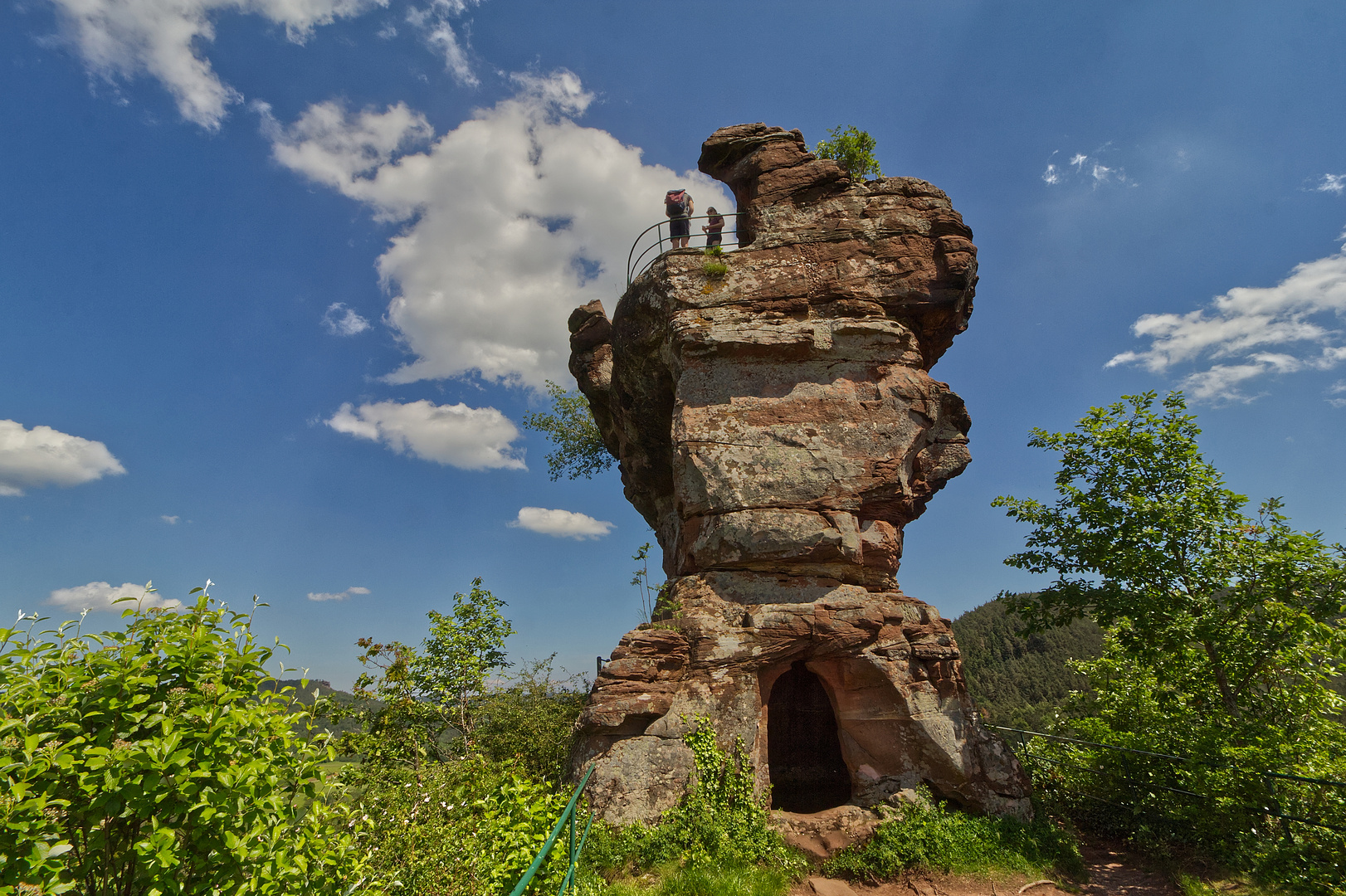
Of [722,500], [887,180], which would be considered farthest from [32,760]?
[887,180]

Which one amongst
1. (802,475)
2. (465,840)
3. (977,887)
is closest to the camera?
(465,840)

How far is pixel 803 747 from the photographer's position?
13.3 metres

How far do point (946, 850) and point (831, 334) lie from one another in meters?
8.80

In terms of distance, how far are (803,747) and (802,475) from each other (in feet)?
21.2

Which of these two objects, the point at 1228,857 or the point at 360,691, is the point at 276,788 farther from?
the point at 1228,857

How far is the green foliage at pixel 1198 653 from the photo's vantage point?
8148mm

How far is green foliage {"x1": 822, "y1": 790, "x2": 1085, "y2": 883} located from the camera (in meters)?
8.73

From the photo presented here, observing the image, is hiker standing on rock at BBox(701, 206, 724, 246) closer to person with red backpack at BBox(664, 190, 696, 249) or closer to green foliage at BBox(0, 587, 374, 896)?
person with red backpack at BBox(664, 190, 696, 249)

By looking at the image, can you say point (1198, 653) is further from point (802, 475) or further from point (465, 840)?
point (465, 840)

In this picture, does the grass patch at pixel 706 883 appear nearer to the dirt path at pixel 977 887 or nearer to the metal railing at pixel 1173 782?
the dirt path at pixel 977 887

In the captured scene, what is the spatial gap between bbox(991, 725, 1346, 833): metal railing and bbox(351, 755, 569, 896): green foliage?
838cm

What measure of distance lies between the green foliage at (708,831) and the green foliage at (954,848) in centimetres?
107

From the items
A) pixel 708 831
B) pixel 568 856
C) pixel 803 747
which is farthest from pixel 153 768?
pixel 803 747

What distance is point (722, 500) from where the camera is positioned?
11242 mm
